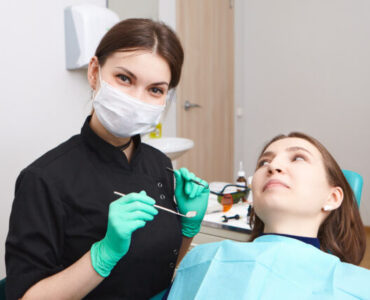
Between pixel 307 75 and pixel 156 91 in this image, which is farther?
pixel 307 75

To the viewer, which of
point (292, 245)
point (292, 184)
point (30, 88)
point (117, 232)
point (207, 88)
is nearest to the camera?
point (117, 232)

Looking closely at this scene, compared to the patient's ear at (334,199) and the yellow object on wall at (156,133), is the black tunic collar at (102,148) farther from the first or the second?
the yellow object on wall at (156,133)

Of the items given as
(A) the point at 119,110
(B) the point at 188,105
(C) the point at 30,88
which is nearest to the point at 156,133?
(B) the point at 188,105

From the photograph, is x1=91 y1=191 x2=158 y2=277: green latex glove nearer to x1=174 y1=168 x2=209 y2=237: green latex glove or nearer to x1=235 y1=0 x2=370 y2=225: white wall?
x1=174 y1=168 x2=209 y2=237: green latex glove

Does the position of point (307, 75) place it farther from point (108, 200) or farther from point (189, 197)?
point (108, 200)

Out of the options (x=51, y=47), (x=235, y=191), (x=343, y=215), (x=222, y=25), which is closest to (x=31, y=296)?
(x=343, y=215)

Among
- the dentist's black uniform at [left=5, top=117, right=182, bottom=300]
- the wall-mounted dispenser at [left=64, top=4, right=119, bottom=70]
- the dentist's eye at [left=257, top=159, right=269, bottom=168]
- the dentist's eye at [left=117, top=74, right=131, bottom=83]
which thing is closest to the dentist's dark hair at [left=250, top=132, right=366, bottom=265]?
the dentist's eye at [left=257, top=159, right=269, bottom=168]

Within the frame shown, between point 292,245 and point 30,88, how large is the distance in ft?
4.53

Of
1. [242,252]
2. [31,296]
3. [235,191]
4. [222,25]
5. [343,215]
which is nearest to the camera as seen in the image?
[31,296]

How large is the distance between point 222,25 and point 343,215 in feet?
9.34

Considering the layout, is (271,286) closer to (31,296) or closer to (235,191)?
(31,296)

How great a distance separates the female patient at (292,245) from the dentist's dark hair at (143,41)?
0.45 meters

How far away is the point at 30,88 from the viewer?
172 centimetres

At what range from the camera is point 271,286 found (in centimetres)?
86
